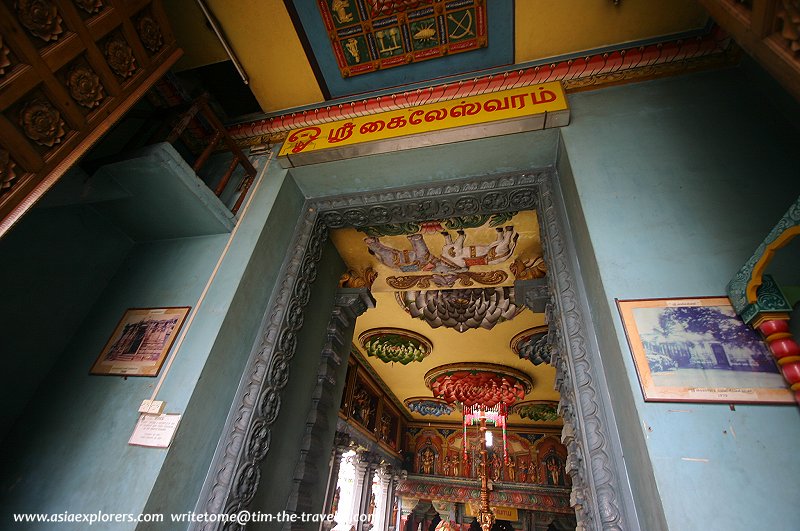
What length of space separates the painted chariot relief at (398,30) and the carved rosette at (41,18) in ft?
5.07

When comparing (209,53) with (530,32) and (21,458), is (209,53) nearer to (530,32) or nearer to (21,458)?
(530,32)

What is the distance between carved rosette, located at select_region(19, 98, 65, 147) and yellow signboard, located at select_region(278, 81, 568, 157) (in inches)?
56.0

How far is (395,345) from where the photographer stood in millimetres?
6051

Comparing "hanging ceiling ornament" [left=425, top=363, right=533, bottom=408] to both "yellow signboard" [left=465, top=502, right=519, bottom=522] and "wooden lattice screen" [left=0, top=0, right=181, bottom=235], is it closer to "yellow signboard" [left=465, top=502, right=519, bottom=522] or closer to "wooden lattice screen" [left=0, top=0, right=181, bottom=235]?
"yellow signboard" [left=465, top=502, right=519, bottom=522]

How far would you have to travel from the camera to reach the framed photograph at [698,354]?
128cm

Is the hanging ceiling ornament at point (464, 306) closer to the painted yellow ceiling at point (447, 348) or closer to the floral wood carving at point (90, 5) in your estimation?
the painted yellow ceiling at point (447, 348)

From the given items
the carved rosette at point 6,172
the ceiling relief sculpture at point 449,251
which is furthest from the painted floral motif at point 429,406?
the carved rosette at point 6,172

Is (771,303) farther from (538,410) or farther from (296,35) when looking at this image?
(538,410)

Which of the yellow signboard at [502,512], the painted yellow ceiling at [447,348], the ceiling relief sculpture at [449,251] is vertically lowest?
the yellow signboard at [502,512]

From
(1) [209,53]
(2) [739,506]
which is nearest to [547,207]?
(2) [739,506]

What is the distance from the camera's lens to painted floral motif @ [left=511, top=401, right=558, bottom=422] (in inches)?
313

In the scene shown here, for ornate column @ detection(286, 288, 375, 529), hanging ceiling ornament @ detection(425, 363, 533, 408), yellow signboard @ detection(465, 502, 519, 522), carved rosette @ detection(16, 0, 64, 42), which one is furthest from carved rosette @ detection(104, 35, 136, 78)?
yellow signboard @ detection(465, 502, 519, 522)

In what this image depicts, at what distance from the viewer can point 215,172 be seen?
9.74ft

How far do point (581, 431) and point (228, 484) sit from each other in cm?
186
